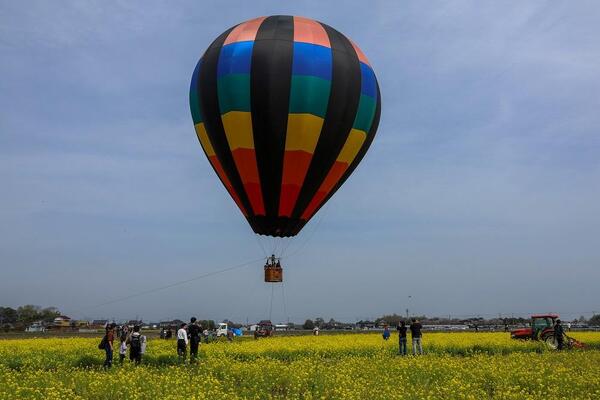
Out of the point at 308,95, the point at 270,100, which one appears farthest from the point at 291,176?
the point at 308,95

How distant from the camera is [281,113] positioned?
2172cm

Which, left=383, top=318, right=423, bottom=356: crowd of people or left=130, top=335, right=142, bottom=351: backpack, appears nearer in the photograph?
left=130, top=335, right=142, bottom=351: backpack

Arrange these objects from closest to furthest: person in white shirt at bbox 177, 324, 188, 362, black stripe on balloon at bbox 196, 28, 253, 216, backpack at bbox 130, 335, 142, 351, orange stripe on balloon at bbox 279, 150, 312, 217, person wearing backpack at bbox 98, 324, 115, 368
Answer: person wearing backpack at bbox 98, 324, 115, 368
backpack at bbox 130, 335, 142, 351
person in white shirt at bbox 177, 324, 188, 362
orange stripe on balloon at bbox 279, 150, 312, 217
black stripe on balloon at bbox 196, 28, 253, 216

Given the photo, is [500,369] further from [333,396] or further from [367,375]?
[333,396]

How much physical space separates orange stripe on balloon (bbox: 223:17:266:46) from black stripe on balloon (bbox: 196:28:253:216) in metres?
0.47

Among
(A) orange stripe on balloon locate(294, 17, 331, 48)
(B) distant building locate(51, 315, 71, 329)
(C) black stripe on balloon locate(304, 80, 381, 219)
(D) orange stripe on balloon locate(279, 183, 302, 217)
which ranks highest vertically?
(A) orange stripe on balloon locate(294, 17, 331, 48)

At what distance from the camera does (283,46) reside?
2219 cm

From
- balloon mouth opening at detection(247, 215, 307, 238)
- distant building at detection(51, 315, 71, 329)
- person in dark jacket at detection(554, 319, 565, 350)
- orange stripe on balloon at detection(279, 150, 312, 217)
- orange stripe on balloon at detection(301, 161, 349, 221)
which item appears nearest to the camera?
orange stripe on balloon at detection(279, 150, 312, 217)

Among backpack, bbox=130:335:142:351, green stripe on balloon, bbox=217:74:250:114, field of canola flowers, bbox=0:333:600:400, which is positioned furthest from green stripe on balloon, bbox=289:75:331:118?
backpack, bbox=130:335:142:351

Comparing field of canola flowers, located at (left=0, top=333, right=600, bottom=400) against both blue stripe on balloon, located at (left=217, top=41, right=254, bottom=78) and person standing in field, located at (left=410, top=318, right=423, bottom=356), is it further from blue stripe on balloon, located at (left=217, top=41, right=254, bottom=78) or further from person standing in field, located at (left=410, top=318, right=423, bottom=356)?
blue stripe on balloon, located at (left=217, top=41, right=254, bottom=78)

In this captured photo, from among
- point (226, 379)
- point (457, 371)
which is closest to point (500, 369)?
point (457, 371)

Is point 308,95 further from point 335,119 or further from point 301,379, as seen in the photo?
point 301,379

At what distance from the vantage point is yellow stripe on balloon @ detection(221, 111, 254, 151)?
A: 21.8m

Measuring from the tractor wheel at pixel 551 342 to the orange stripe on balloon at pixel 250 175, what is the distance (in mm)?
14743
